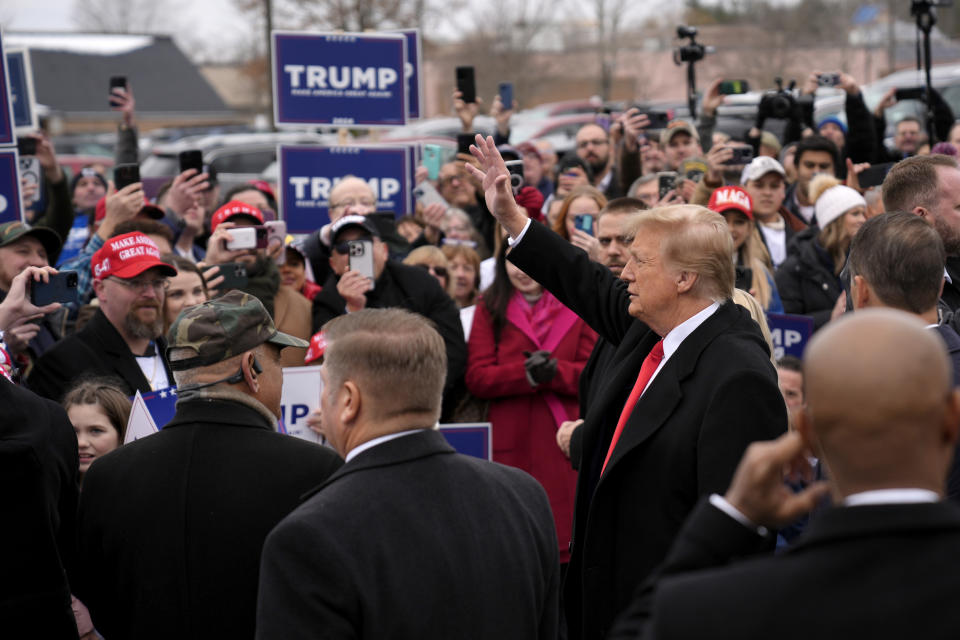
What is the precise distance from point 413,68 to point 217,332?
6.32m

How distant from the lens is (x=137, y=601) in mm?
3248

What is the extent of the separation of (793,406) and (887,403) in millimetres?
4331


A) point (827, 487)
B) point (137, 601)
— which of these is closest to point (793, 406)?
point (137, 601)

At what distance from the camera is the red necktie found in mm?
3801

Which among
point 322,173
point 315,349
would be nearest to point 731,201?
point 315,349

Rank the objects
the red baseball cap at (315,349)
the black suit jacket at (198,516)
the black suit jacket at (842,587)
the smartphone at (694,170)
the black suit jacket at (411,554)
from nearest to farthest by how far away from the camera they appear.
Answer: the black suit jacket at (842,587)
the black suit jacket at (411,554)
the black suit jacket at (198,516)
the red baseball cap at (315,349)
the smartphone at (694,170)

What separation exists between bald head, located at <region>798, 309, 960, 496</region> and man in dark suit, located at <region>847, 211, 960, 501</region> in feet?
5.45

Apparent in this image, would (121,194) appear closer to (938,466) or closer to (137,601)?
(137,601)

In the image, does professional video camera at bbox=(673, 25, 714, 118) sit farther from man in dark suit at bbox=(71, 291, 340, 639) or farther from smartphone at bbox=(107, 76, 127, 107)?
man in dark suit at bbox=(71, 291, 340, 639)

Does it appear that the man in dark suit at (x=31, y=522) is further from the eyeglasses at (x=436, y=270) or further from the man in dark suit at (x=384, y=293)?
the eyeglasses at (x=436, y=270)

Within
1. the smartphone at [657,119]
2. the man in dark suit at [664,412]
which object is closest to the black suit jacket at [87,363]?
the man in dark suit at [664,412]

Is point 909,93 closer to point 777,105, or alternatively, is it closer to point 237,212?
point 777,105

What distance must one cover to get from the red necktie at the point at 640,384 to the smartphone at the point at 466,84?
5188 mm

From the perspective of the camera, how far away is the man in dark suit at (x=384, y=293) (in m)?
6.31
